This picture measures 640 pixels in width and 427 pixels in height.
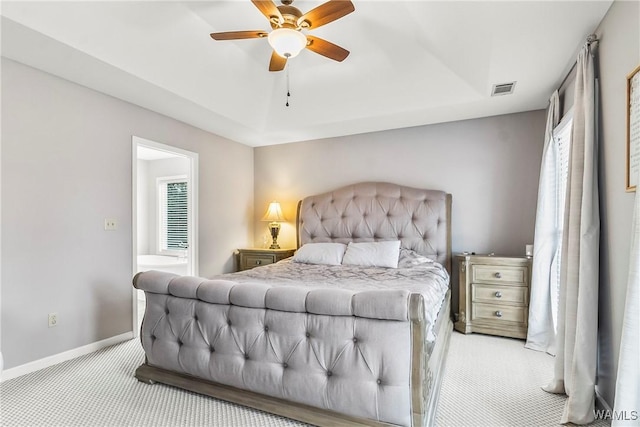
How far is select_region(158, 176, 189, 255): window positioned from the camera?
20.1 ft

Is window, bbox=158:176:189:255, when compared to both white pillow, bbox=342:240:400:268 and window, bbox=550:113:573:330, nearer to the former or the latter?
white pillow, bbox=342:240:400:268

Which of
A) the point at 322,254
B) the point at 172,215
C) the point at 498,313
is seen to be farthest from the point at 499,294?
the point at 172,215

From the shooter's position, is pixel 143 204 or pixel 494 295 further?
pixel 143 204

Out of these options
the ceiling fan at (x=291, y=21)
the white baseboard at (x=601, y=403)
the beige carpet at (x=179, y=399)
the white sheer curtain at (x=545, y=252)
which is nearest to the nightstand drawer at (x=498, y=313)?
the white sheer curtain at (x=545, y=252)

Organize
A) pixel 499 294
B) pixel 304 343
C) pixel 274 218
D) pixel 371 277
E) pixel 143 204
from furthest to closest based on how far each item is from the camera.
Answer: pixel 143 204, pixel 274 218, pixel 499 294, pixel 371 277, pixel 304 343

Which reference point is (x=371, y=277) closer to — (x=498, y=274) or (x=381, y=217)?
(x=381, y=217)

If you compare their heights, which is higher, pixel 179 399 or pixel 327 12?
pixel 327 12

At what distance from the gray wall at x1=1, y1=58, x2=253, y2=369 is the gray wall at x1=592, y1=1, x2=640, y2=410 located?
3.90 metres

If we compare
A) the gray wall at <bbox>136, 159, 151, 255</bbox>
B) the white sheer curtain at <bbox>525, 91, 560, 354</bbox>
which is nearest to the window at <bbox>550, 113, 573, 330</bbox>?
the white sheer curtain at <bbox>525, 91, 560, 354</bbox>

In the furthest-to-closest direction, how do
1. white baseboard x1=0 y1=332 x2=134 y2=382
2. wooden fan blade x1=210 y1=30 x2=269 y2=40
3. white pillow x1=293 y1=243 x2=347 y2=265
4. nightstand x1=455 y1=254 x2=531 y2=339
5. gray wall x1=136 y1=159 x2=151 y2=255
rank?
gray wall x1=136 y1=159 x2=151 y2=255 → white pillow x1=293 y1=243 x2=347 y2=265 → nightstand x1=455 y1=254 x2=531 y2=339 → white baseboard x1=0 y1=332 x2=134 y2=382 → wooden fan blade x1=210 y1=30 x2=269 y2=40

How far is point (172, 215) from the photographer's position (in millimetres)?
6207

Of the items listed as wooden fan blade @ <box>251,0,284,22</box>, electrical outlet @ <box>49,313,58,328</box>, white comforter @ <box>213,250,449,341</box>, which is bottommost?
electrical outlet @ <box>49,313,58,328</box>

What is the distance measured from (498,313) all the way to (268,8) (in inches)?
133

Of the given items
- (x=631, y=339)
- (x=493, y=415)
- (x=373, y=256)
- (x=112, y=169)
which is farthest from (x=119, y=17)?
(x=493, y=415)
